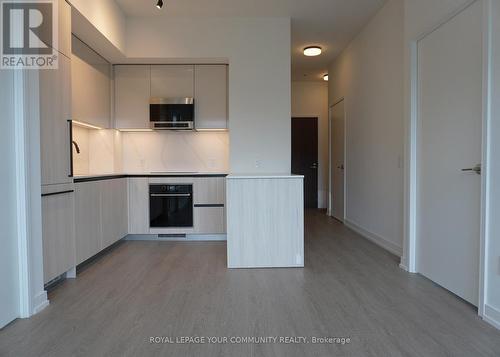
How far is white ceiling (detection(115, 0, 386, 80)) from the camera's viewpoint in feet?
12.1

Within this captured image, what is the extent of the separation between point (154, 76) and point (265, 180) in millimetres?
2408

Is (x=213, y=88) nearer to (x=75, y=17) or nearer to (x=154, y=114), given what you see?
(x=154, y=114)

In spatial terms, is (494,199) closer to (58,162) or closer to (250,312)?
(250,312)

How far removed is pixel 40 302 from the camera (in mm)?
2264

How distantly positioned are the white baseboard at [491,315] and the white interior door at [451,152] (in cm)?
18

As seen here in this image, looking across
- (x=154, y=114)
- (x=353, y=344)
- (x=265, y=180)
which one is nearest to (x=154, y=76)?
(x=154, y=114)

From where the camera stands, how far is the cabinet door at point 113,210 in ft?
11.8

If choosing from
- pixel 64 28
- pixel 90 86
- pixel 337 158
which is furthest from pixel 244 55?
pixel 337 158

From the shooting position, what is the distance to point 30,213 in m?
2.18

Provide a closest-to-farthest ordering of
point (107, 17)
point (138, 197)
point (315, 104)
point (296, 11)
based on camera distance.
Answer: point (107, 17) → point (296, 11) → point (138, 197) → point (315, 104)

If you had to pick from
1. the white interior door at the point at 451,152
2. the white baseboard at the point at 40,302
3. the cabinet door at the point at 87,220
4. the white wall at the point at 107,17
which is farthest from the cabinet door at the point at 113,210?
the white interior door at the point at 451,152

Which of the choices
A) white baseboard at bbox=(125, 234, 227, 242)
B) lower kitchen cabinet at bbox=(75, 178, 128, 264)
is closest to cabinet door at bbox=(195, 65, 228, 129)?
lower kitchen cabinet at bbox=(75, 178, 128, 264)

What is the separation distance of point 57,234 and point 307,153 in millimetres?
5807

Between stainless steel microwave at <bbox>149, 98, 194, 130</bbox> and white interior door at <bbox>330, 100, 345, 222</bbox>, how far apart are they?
265cm
